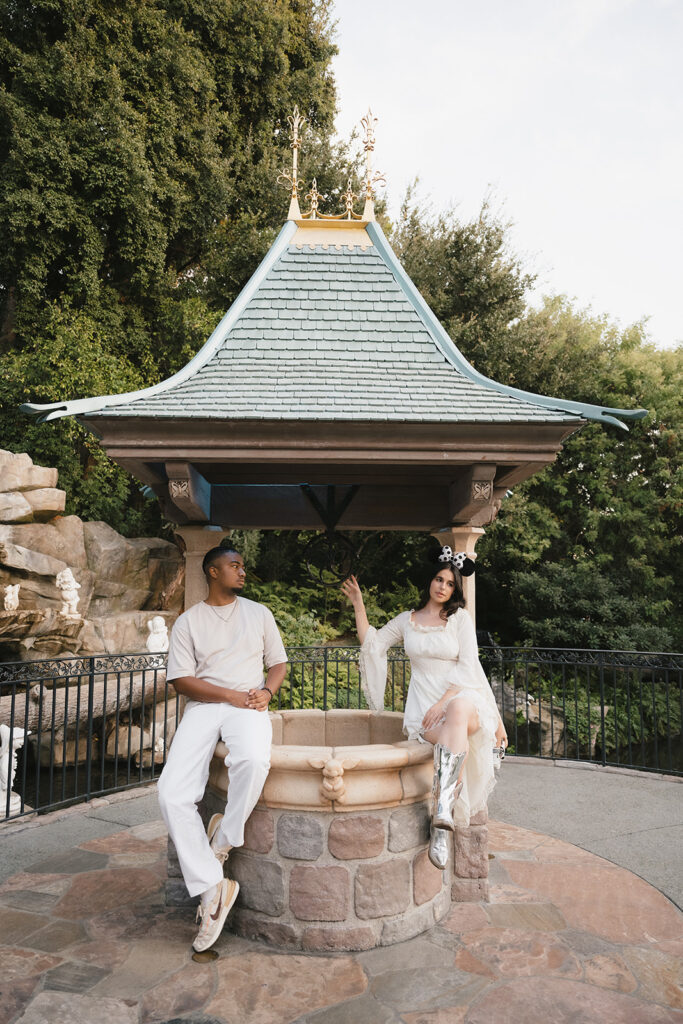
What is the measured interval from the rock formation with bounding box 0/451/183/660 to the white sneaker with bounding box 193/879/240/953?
6892 millimetres

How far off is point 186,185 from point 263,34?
3847 mm

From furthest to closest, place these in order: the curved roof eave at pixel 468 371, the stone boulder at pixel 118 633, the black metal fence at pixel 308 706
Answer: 1. the stone boulder at pixel 118 633
2. the black metal fence at pixel 308 706
3. the curved roof eave at pixel 468 371

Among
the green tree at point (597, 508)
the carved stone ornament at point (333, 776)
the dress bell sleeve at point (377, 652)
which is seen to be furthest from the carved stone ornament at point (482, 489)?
the green tree at point (597, 508)

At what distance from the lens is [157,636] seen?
9750mm

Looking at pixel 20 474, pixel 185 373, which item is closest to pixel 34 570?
pixel 20 474

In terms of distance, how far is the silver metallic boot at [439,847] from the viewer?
2990mm

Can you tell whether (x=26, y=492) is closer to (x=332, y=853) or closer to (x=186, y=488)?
(x=186, y=488)

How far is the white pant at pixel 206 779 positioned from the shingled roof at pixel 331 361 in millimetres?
1442

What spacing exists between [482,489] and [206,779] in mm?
1980

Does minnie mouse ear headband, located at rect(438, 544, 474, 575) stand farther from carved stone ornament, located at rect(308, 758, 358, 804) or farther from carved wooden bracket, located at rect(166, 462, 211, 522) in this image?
carved wooden bracket, located at rect(166, 462, 211, 522)

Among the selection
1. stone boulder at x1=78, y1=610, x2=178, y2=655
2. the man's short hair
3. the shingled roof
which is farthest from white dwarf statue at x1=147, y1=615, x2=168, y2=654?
the man's short hair

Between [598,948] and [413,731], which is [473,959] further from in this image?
[413,731]

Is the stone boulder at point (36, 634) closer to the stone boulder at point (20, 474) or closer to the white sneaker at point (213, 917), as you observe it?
the stone boulder at point (20, 474)

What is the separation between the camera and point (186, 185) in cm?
1377
